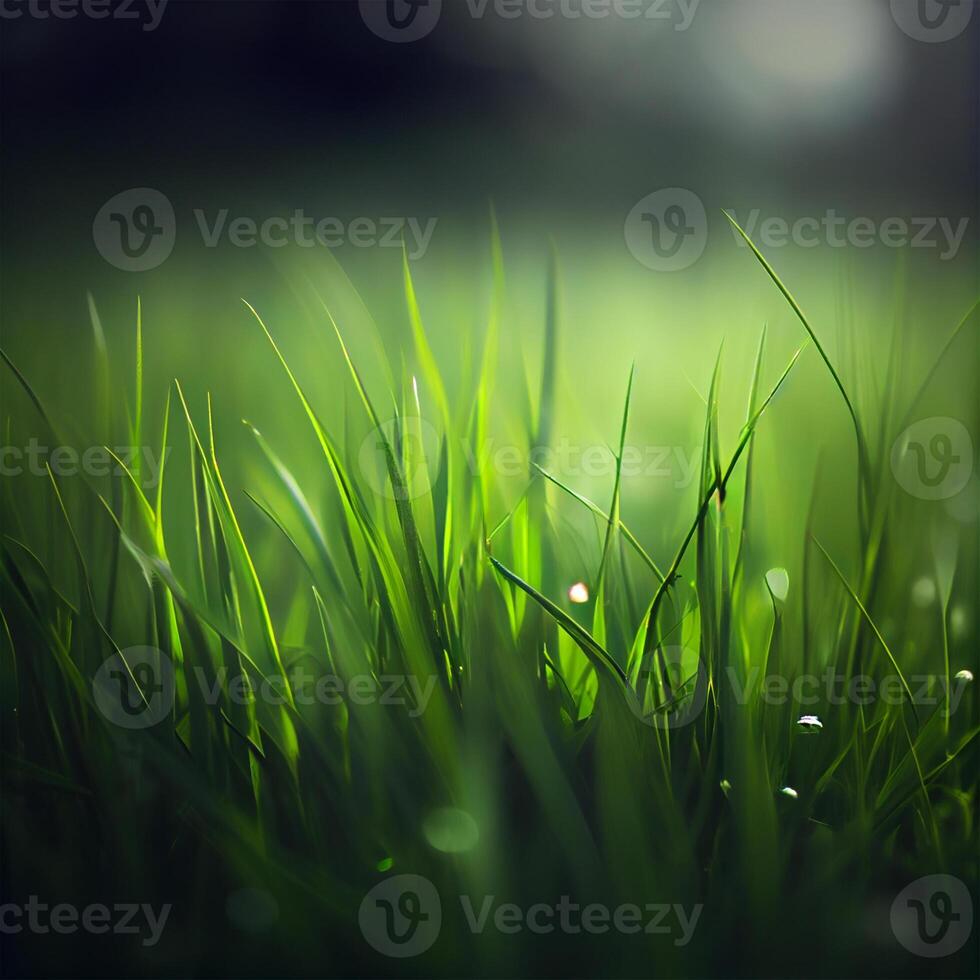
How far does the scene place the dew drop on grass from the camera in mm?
672

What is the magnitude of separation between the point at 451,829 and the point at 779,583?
1.22 ft

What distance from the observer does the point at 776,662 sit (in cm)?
67

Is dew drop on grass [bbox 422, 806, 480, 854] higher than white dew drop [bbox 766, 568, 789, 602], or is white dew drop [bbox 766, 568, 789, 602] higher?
white dew drop [bbox 766, 568, 789, 602]

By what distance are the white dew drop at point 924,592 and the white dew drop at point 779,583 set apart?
0.13 m

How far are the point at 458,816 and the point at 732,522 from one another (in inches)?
14.3

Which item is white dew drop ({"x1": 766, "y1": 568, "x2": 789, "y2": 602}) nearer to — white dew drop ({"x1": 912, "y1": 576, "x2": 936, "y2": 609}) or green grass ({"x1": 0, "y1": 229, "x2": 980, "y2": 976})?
green grass ({"x1": 0, "y1": 229, "x2": 980, "y2": 976})

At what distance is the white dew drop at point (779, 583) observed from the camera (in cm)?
67

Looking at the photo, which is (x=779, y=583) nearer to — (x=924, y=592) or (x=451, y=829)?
(x=924, y=592)

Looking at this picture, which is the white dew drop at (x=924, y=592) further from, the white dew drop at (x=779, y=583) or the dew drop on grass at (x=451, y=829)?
the dew drop on grass at (x=451, y=829)

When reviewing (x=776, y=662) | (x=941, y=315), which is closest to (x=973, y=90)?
(x=941, y=315)

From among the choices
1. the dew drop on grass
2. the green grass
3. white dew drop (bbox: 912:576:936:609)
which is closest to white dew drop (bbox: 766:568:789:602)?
the green grass

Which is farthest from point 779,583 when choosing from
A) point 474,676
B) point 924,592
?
point 474,676

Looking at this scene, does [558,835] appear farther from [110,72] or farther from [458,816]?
[110,72]

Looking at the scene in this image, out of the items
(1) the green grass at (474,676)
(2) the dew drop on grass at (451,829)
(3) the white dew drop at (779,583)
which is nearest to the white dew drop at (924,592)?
(1) the green grass at (474,676)
